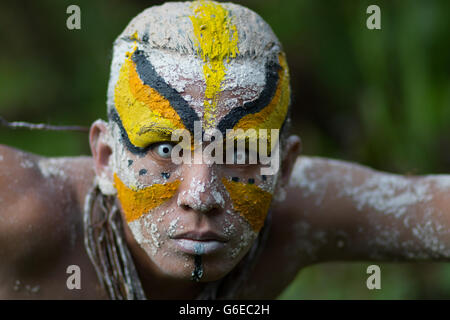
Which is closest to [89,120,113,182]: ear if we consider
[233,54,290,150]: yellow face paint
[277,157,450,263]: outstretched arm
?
[233,54,290,150]: yellow face paint

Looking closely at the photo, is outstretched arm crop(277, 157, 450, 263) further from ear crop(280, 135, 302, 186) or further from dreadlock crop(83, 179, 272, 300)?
dreadlock crop(83, 179, 272, 300)

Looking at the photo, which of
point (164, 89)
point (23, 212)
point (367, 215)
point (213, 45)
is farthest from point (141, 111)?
point (367, 215)

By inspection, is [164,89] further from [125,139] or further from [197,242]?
[197,242]

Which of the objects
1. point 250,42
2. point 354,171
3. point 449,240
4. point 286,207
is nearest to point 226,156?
point 250,42

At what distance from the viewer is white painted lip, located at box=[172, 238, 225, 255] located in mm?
2125

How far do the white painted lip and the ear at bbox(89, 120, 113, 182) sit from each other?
0.48 meters

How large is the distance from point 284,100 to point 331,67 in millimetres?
3290

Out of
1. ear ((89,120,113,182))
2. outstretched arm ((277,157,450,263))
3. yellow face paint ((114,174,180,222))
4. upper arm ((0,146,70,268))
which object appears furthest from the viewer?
outstretched arm ((277,157,450,263))

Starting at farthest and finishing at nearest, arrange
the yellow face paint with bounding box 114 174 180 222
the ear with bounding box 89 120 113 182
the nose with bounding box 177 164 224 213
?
1. the ear with bounding box 89 120 113 182
2. the yellow face paint with bounding box 114 174 180 222
3. the nose with bounding box 177 164 224 213

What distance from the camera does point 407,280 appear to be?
4.27 m

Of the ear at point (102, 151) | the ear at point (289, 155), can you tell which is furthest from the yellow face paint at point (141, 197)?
the ear at point (289, 155)

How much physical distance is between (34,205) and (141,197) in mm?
456

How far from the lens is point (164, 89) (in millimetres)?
2170

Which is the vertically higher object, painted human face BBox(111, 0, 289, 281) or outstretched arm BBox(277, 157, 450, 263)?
painted human face BBox(111, 0, 289, 281)
